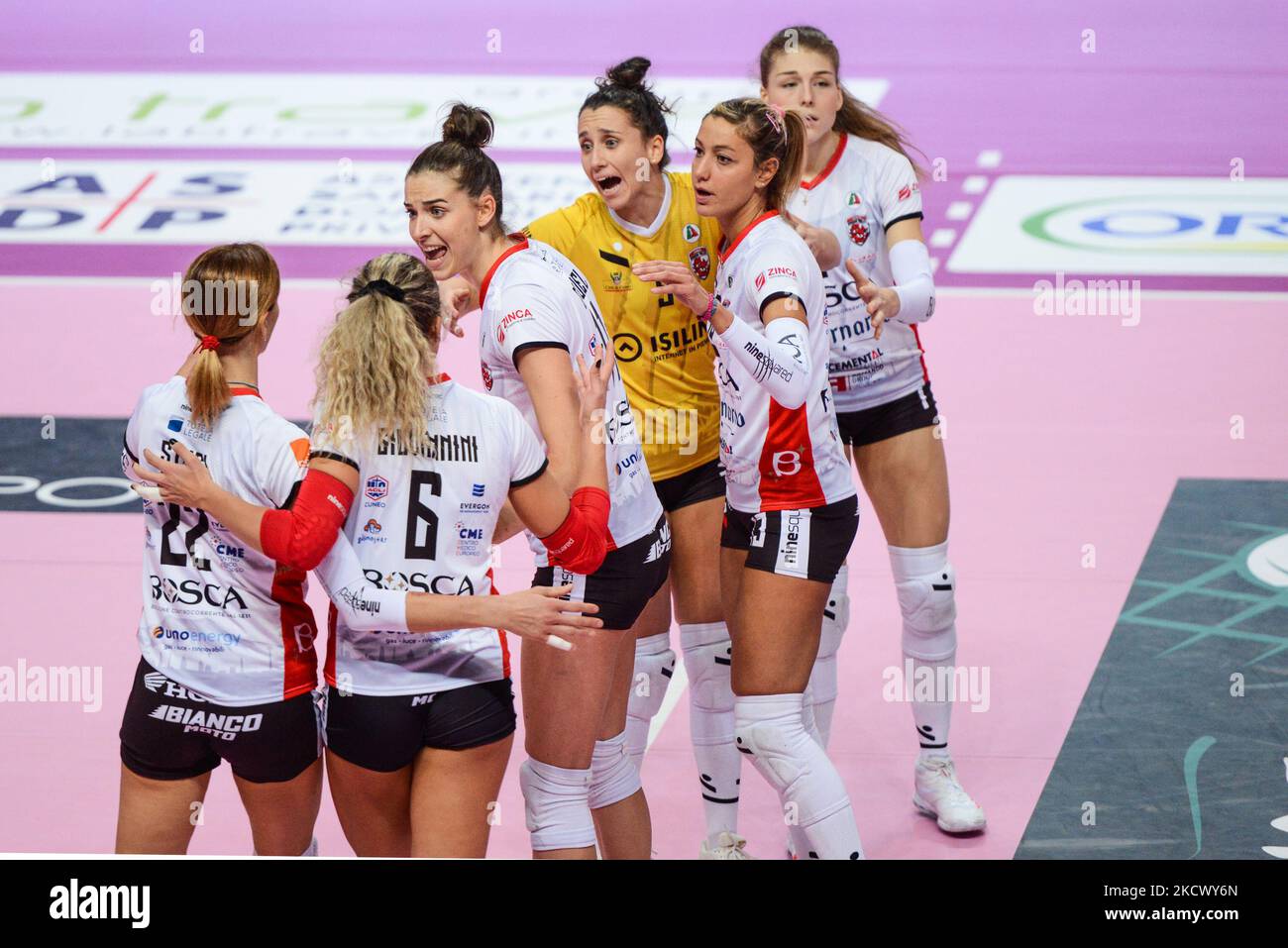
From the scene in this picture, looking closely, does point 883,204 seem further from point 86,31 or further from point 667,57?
point 86,31

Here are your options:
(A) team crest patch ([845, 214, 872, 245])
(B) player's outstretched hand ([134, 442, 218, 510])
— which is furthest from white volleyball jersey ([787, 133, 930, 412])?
(B) player's outstretched hand ([134, 442, 218, 510])

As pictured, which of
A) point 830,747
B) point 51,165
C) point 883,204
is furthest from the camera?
point 51,165

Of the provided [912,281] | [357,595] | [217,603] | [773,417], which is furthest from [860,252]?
[217,603]

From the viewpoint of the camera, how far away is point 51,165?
41.8 ft

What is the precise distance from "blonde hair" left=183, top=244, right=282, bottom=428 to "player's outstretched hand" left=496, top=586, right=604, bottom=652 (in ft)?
2.69

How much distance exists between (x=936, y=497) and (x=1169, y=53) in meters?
10.9

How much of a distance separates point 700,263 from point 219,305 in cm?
174

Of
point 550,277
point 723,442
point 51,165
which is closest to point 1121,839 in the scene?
point 723,442

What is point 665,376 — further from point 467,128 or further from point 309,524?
point 309,524

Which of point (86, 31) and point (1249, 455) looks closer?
point (1249, 455)

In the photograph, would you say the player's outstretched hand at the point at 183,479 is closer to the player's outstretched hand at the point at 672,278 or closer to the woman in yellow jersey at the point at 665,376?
the player's outstretched hand at the point at 672,278
